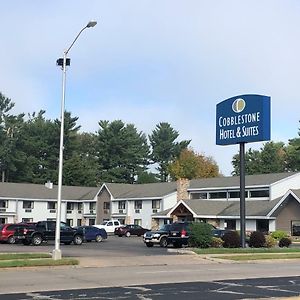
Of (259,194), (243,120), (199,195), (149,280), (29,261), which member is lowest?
(149,280)

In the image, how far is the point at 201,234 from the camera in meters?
33.2

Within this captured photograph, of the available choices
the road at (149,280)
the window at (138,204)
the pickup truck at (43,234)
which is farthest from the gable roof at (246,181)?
the road at (149,280)

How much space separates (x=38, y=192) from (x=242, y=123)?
48.2m

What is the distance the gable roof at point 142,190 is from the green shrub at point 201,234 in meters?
37.1

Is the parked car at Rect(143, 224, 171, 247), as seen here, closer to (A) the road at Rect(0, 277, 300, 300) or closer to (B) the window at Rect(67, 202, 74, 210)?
(A) the road at Rect(0, 277, 300, 300)

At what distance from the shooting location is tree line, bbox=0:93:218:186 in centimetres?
9800

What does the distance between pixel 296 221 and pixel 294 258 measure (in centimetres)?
2564

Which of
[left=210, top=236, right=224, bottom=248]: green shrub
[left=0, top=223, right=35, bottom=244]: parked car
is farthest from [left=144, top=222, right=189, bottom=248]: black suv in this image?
[left=0, top=223, right=35, bottom=244]: parked car

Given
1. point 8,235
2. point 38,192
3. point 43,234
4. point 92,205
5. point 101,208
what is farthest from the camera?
point 92,205

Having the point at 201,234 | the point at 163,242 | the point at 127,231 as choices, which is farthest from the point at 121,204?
the point at 201,234

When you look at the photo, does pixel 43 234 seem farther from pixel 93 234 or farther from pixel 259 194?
pixel 259 194

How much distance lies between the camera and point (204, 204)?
62.3 m

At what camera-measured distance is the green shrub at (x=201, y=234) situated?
109 feet

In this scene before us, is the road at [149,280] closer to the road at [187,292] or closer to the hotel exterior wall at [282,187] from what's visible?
the road at [187,292]
